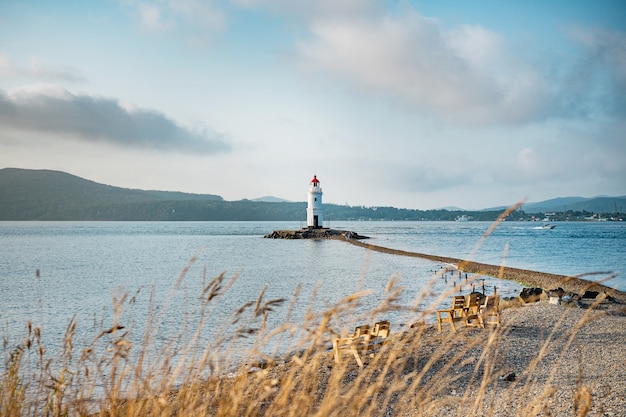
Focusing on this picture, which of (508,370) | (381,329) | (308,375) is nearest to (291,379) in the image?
(308,375)

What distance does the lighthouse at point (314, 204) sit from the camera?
96000mm

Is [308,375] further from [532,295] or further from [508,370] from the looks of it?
[532,295]

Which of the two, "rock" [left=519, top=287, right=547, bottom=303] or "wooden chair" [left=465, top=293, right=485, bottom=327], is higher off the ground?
"wooden chair" [left=465, top=293, right=485, bottom=327]

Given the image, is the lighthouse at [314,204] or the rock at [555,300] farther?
the lighthouse at [314,204]

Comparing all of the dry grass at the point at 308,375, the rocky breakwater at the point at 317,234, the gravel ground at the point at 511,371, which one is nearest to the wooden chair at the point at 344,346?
the dry grass at the point at 308,375

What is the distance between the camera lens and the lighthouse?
96000 mm

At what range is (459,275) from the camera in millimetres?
38562

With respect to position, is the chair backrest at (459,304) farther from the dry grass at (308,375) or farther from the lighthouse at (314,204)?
the lighthouse at (314,204)

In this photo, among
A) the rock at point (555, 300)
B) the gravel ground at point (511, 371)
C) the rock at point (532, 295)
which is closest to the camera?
the gravel ground at point (511, 371)

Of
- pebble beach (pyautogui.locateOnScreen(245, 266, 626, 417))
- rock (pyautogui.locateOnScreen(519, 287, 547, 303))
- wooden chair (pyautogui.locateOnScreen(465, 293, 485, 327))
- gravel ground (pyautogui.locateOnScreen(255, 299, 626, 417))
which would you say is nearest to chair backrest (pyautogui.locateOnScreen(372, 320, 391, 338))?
gravel ground (pyautogui.locateOnScreen(255, 299, 626, 417))

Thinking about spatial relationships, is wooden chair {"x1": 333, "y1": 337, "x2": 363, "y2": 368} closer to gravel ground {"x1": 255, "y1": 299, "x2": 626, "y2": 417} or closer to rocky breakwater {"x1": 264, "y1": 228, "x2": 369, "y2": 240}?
gravel ground {"x1": 255, "y1": 299, "x2": 626, "y2": 417}

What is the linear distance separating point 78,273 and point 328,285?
2082 cm

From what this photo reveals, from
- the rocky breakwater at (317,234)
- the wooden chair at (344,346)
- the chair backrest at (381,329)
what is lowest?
the rocky breakwater at (317,234)

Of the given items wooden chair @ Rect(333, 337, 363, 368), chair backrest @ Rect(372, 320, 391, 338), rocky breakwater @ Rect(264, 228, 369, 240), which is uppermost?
wooden chair @ Rect(333, 337, 363, 368)
